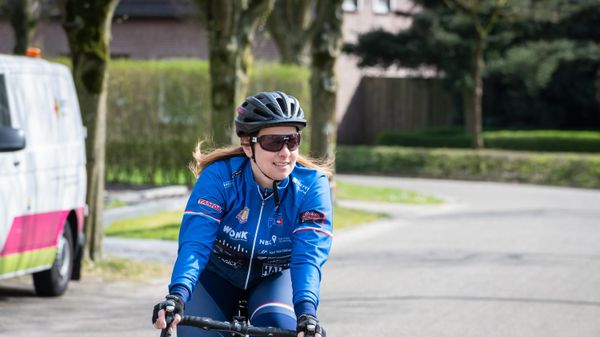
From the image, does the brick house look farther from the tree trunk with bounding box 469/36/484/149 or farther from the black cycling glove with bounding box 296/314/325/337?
the black cycling glove with bounding box 296/314/325/337

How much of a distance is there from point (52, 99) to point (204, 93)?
43.3 ft

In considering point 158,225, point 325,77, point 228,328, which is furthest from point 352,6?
point 228,328

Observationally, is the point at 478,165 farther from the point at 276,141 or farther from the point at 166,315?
the point at 166,315

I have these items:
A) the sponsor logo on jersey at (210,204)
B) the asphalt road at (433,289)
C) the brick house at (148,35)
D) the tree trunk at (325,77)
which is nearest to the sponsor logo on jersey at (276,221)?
the sponsor logo on jersey at (210,204)

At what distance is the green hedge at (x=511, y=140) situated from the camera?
35.8 metres

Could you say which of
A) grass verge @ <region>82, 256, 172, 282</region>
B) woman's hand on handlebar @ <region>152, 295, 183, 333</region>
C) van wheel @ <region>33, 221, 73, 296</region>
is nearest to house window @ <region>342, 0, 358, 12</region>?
grass verge @ <region>82, 256, 172, 282</region>

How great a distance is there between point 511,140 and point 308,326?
3309 centimetres

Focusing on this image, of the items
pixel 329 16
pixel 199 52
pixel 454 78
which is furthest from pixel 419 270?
pixel 199 52

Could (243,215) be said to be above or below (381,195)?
above

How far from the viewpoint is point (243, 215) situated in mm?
5117

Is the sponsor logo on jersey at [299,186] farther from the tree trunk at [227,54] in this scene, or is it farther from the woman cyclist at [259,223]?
the tree trunk at [227,54]

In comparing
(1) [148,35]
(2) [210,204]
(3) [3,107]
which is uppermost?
(1) [148,35]

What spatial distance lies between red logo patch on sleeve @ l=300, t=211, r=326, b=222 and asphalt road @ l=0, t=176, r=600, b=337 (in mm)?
4339

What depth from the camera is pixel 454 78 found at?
3884 centimetres
